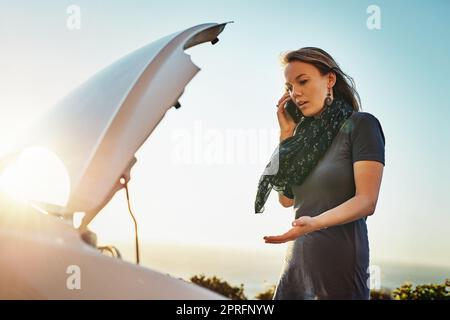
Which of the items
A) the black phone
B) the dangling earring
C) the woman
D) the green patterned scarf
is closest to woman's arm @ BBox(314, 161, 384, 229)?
the woman

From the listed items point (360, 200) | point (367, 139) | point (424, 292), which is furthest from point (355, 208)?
point (424, 292)

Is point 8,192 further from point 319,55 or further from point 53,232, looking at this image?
point 319,55

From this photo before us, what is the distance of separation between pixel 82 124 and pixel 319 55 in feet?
4.51

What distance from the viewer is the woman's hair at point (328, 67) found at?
2592 millimetres

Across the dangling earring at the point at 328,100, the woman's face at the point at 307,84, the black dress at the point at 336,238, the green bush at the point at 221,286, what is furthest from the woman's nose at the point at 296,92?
the green bush at the point at 221,286

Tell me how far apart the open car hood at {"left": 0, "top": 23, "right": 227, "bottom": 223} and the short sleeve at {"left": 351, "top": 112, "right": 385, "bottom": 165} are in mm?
884

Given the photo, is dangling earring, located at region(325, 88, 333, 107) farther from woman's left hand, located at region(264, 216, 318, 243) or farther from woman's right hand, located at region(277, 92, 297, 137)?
woman's left hand, located at region(264, 216, 318, 243)

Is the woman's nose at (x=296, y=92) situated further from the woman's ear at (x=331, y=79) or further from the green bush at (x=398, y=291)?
the green bush at (x=398, y=291)

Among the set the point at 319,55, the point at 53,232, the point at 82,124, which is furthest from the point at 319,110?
the point at 53,232

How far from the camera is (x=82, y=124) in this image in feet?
5.65

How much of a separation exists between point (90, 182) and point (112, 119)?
23cm

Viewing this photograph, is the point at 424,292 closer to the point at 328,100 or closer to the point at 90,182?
the point at 328,100

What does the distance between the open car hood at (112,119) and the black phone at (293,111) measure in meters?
1.08

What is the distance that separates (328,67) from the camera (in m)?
2.61
